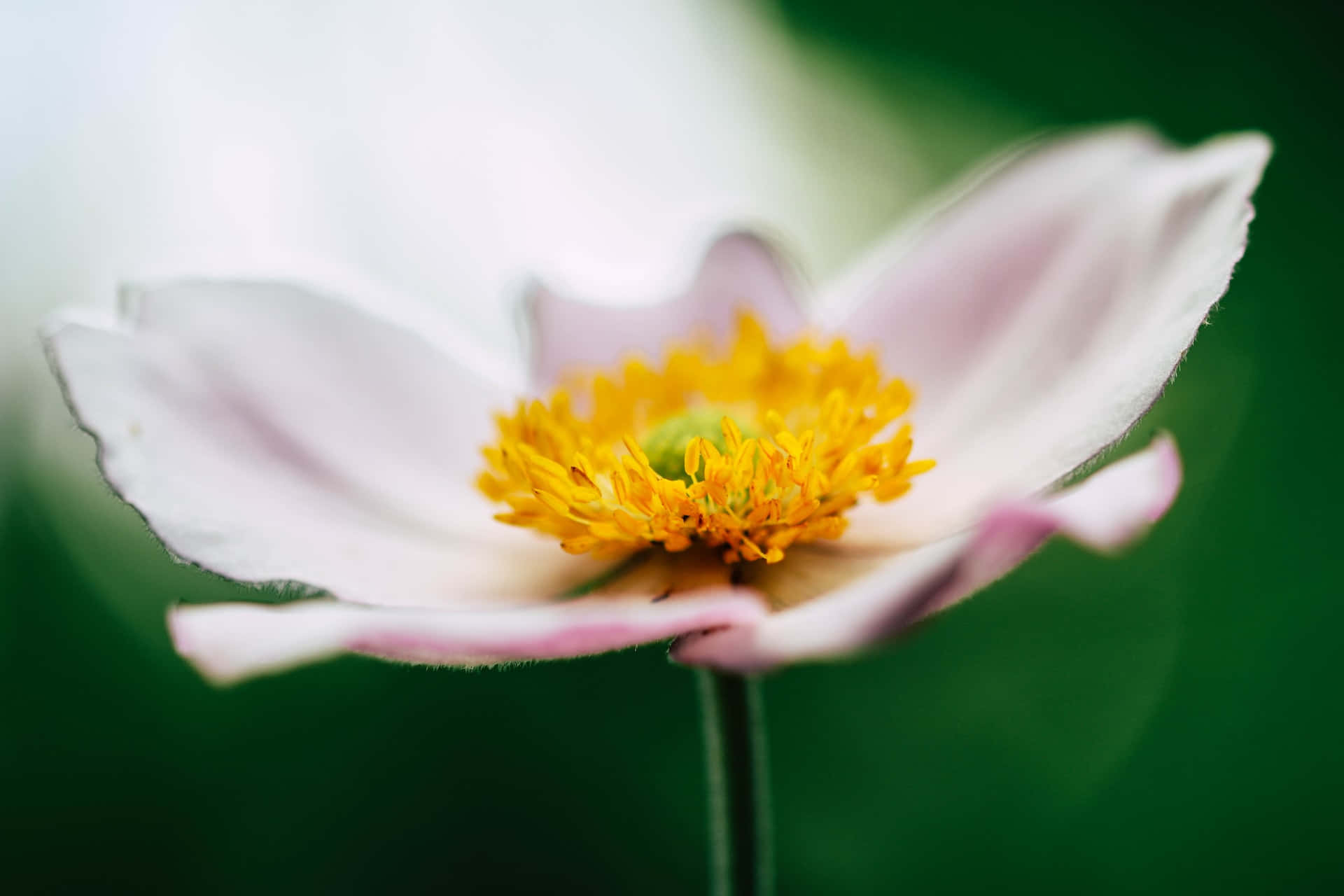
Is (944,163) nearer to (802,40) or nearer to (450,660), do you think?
(802,40)

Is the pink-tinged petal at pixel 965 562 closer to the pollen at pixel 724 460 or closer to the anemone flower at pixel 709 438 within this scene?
the anemone flower at pixel 709 438

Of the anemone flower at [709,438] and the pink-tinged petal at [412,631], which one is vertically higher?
the anemone flower at [709,438]

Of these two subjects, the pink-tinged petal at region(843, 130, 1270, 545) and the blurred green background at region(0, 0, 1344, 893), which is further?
the blurred green background at region(0, 0, 1344, 893)

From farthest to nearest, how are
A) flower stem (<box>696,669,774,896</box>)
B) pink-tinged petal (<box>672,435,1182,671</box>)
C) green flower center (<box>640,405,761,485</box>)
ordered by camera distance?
1. green flower center (<box>640,405,761,485</box>)
2. flower stem (<box>696,669,774,896</box>)
3. pink-tinged petal (<box>672,435,1182,671</box>)

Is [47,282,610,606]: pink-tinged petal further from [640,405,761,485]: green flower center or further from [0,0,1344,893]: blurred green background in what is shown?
[0,0,1344,893]: blurred green background

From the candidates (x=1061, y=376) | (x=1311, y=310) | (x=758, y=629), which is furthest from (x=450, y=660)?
(x=1311, y=310)

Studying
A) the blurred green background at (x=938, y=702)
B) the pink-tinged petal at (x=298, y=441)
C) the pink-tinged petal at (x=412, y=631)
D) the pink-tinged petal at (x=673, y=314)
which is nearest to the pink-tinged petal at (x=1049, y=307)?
the pink-tinged petal at (x=673, y=314)

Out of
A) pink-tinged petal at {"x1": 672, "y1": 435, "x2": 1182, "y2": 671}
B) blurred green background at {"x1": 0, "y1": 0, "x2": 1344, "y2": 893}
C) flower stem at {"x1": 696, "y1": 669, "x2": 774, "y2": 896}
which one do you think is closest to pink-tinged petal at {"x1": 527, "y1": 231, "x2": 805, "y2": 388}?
flower stem at {"x1": 696, "y1": 669, "x2": 774, "y2": 896}

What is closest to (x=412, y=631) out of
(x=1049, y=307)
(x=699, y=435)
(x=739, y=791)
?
(x=739, y=791)
